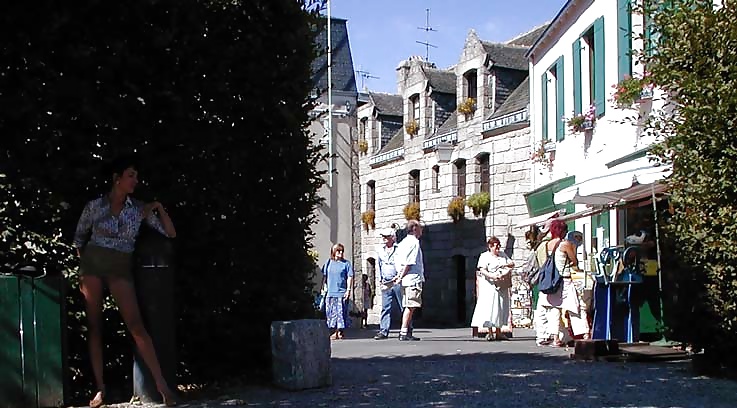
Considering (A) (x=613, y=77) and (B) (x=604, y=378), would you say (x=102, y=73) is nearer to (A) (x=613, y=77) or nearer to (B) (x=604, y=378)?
(B) (x=604, y=378)

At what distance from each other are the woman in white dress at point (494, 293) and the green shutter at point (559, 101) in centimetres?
587

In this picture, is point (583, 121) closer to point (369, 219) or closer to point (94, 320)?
point (94, 320)

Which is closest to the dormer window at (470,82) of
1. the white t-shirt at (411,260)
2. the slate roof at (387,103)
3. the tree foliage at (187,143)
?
the slate roof at (387,103)

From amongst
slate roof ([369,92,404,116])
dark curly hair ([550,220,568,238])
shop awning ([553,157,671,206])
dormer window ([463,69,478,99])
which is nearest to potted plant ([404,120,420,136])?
dormer window ([463,69,478,99])

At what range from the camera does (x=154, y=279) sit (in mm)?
6738

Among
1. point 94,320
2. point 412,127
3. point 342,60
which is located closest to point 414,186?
point 412,127

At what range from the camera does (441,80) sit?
103ft

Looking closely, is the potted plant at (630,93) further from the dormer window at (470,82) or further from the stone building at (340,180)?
the dormer window at (470,82)

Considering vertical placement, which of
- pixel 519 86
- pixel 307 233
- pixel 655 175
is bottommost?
pixel 307 233

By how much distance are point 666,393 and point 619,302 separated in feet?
12.3

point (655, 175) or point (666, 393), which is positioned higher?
point (655, 175)

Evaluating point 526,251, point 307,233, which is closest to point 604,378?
point 307,233

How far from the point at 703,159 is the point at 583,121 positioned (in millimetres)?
9172

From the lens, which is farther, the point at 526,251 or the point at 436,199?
the point at 436,199
